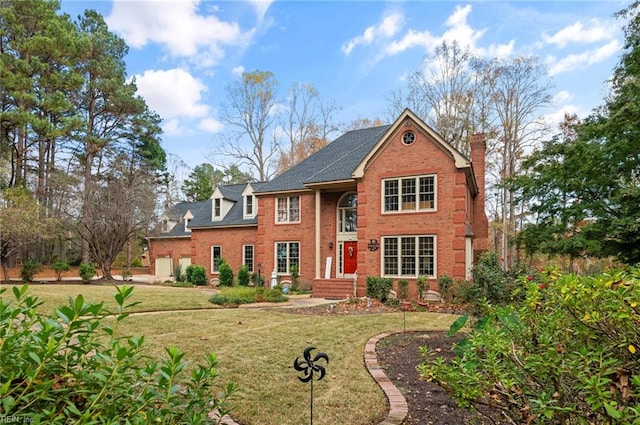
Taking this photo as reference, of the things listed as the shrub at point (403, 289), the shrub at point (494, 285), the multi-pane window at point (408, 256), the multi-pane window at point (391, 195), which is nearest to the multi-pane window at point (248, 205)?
the multi-pane window at point (391, 195)

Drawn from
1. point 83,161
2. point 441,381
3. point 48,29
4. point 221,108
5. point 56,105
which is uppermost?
point 48,29

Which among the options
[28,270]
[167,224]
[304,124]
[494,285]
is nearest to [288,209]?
[494,285]

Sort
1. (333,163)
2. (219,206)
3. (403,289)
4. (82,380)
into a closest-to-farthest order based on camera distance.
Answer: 1. (82,380)
2. (403,289)
3. (333,163)
4. (219,206)

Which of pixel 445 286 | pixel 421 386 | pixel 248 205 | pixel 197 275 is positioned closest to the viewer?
pixel 421 386

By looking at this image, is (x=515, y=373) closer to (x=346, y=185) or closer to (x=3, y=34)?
(x=346, y=185)

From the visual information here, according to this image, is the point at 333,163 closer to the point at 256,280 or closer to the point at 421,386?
the point at 256,280

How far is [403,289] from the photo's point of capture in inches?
586

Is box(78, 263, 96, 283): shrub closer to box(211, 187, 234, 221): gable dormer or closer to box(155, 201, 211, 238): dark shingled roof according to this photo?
box(155, 201, 211, 238): dark shingled roof

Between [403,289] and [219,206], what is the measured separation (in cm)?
1420

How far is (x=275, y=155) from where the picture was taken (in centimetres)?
3488

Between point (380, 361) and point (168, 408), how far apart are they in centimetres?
496

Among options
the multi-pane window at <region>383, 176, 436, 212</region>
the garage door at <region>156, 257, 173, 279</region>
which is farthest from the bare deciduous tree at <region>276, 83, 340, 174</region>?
the multi-pane window at <region>383, 176, 436, 212</region>

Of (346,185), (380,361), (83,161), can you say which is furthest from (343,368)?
(83,161)

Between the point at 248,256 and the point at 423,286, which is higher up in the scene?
the point at 248,256
